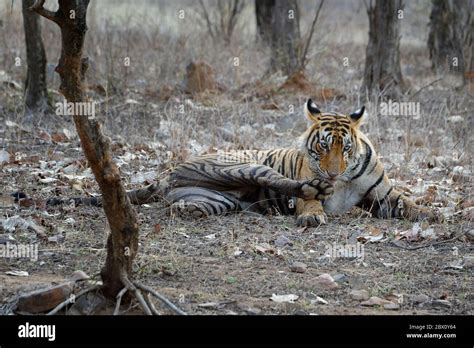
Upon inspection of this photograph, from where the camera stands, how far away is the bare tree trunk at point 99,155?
441cm

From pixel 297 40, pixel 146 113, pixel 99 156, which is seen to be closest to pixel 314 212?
pixel 99 156

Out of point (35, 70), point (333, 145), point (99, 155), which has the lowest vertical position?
point (333, 145)

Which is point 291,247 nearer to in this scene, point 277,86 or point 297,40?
point 277,86

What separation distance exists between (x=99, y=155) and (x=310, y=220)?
2.71 m

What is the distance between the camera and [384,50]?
1152cm

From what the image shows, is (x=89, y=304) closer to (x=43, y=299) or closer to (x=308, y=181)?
(x=43, y=299)

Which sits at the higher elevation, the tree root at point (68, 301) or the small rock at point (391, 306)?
the tree root at point (68, 301)

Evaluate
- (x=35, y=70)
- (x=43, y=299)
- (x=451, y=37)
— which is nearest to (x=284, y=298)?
(x=43, y=299)

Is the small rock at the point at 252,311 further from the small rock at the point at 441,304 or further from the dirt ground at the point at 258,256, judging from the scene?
the small rock at the point at 441,304

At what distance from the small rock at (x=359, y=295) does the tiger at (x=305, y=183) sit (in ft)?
5.49

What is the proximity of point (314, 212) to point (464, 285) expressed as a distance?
1.81 m

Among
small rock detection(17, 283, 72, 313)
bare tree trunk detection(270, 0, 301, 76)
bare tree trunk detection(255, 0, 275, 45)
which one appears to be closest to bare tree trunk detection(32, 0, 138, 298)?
small rock detection(17, 283, 72, 313)

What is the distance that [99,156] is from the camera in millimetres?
4688

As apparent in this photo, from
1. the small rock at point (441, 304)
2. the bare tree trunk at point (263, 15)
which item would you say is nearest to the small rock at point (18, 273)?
the small rock at point (441, 304)
